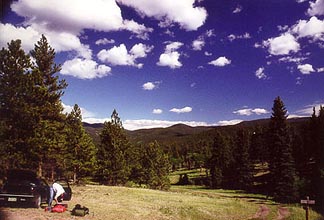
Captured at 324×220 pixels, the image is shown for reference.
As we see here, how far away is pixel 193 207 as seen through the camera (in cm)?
2702

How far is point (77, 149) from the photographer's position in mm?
40125

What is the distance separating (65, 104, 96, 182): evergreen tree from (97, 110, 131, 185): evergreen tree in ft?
5.59

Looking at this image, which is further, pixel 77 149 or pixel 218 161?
pixel 218 161

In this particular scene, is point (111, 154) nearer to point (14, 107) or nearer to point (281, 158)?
point (14, 107)

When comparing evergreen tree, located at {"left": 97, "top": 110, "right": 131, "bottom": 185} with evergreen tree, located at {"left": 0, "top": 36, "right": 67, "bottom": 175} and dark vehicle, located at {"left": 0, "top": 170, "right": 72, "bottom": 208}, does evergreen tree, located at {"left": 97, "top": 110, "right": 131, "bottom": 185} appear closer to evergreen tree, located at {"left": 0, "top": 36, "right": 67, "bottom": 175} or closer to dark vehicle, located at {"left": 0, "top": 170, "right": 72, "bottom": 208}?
evergreen tree, located at {"left": 0, "top": 36, "right": 67, "bottom": 175}

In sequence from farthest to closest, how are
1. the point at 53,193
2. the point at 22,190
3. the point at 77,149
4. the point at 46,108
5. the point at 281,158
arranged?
the point at 281,158 < the point at 77,149 < the point at 46,108 < the point at 53,193 < the point at 22,190

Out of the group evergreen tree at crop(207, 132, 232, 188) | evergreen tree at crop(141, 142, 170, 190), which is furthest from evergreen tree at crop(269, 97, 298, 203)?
evergreen tree at crop(207, 132, 232, 188)

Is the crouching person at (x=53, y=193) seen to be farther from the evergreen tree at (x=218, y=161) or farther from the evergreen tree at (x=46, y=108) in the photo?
the evergreen tree at (x=218, y=161)

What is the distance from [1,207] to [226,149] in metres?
75.8

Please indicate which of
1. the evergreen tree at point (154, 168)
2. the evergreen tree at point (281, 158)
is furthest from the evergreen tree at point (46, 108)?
the evergreen tree at point (281, 158)

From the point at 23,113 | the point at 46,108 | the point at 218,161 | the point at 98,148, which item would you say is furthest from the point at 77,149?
the point at 218,161

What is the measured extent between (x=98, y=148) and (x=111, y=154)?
228 centimetres

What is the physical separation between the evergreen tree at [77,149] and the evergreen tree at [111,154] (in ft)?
5.59

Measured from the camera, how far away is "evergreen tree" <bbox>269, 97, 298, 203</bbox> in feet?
156
